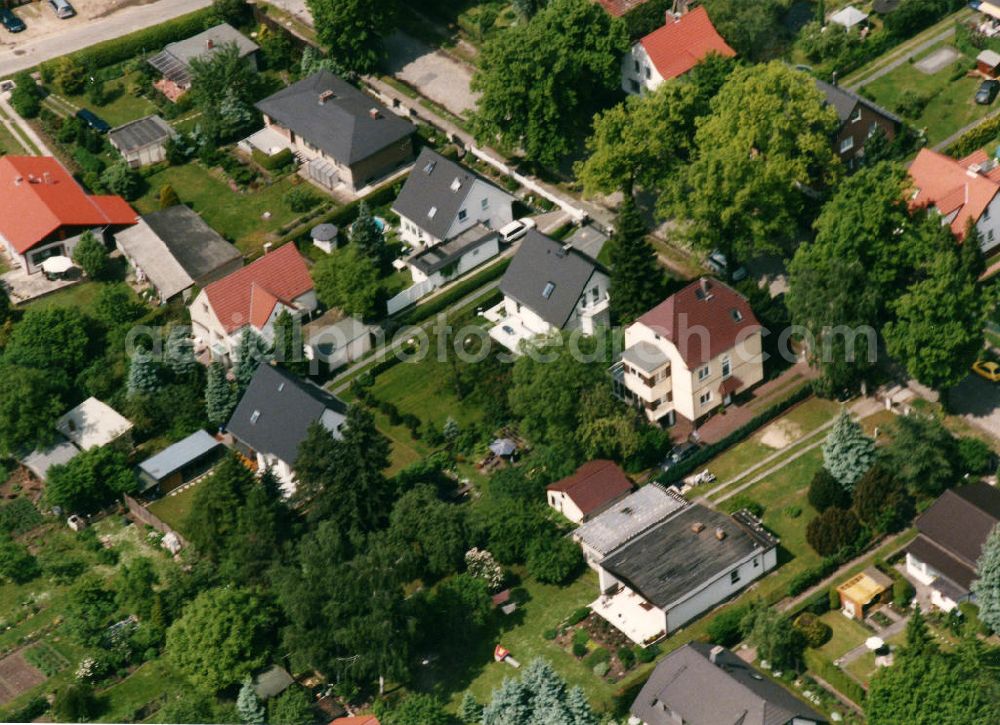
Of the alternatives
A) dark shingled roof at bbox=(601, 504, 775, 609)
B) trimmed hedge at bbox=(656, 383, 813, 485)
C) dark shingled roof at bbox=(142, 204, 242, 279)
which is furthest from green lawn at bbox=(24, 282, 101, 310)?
dark shingled roof at bbox=(601, 504, 775, 609)

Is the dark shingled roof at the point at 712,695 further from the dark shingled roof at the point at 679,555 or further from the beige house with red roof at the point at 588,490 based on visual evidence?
the beige house with red roof at the point at 588,490

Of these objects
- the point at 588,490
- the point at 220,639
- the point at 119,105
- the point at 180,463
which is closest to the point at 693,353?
the point at 588,490

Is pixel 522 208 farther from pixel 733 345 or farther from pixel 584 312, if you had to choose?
pixel 733 345

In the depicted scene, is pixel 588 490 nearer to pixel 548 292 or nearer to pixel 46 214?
pixel 548 292

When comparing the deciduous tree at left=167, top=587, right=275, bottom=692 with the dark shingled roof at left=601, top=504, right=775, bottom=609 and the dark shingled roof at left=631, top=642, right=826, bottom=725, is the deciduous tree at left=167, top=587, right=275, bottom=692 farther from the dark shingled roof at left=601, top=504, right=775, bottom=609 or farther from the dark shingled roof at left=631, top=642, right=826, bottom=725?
the dark shingled roof at left=631, top=642, right=826, bottom=725

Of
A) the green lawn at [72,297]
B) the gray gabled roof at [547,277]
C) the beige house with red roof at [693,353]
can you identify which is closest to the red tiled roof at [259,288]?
the green lawn at [72,297]

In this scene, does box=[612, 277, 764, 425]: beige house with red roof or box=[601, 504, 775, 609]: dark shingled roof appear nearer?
box=[601, 504, 775, 609]: dark shingled roof
